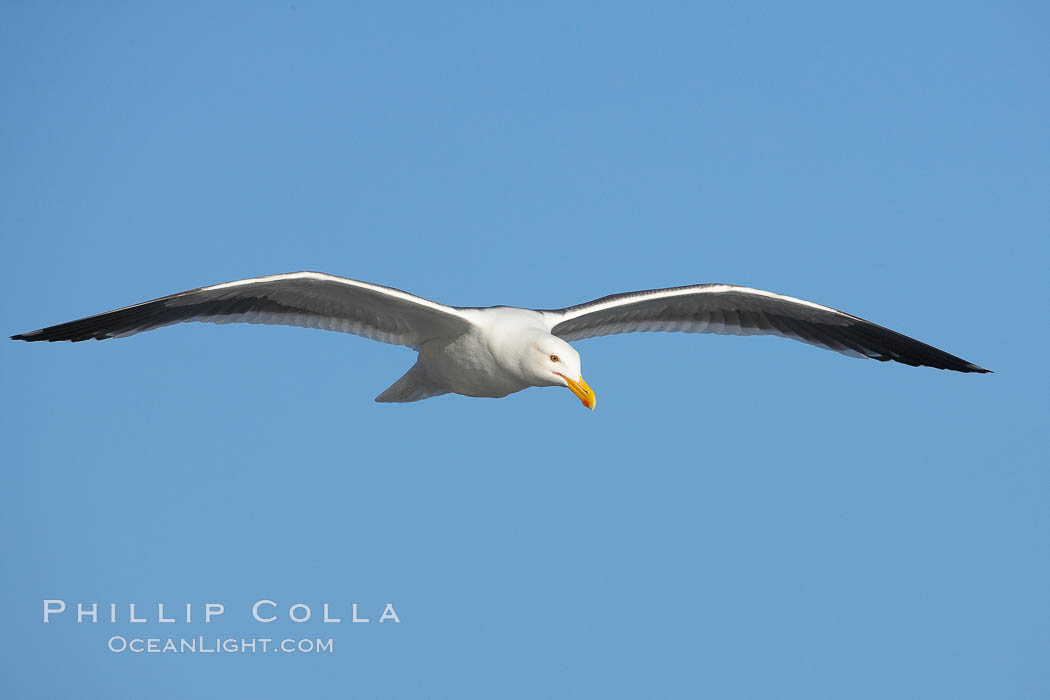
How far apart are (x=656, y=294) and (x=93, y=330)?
5835 mm

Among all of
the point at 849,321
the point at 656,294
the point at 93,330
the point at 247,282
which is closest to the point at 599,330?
the point at 656,294

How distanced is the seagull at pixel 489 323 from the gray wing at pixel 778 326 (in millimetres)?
12

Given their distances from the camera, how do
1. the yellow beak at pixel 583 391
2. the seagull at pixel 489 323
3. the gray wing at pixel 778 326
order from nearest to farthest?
the yellow beak at pixel 583 391 < the seagull at pixel 489 323 < the gray wing at pixel 778 326

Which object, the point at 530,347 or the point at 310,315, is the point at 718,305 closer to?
the point at 530,347

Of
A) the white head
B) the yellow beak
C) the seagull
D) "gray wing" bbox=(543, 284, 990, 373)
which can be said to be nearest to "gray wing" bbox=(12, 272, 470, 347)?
the seagull

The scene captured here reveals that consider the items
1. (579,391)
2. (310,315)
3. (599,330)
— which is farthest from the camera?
(599,330)

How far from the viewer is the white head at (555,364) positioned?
419 inches

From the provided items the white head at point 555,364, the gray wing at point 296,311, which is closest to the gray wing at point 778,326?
the gray wing at point 296,311

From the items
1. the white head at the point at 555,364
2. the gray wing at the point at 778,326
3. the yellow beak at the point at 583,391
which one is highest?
the gray wing at the point at 778,326

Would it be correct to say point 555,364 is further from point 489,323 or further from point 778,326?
point 778,326

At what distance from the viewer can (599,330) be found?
13.3 meters

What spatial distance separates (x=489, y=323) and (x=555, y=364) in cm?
102

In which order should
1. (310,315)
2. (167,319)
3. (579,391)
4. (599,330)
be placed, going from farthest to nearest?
1. (599,330)
2. (310,315)
3. (167,319)
4. (579,391)

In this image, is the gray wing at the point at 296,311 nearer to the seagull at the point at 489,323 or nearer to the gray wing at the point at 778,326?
the seagull at the point at 489,323
